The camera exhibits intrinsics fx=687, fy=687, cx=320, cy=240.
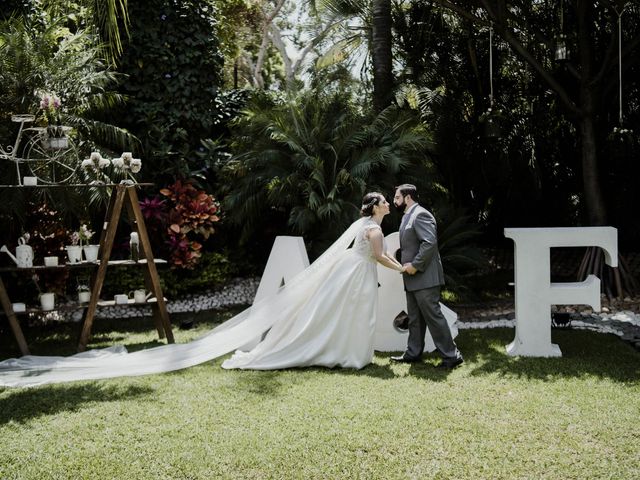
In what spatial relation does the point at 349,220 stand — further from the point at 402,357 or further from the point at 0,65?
the point at 0,65

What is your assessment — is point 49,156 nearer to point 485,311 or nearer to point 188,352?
point 188,352

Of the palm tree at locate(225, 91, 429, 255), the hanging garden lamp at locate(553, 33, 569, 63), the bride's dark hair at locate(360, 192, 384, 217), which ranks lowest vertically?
the bride's dark hair at locate(360, 192, 384, 217)

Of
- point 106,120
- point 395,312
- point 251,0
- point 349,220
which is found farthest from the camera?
point 251,0

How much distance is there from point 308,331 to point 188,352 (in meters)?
1.48

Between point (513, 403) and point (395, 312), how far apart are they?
2691 millimetres

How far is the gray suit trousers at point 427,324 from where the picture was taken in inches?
294

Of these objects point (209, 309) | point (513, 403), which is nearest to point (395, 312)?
point (513, 403)

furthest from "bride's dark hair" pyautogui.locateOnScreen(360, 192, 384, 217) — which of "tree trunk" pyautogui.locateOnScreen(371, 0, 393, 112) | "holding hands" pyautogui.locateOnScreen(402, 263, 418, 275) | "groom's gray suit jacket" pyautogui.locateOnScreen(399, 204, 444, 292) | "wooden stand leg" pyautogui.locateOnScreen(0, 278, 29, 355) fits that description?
"tree trunk" pyautogui.locateOnScreen(371, 0, 393, 112)

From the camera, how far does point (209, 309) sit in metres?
12.1

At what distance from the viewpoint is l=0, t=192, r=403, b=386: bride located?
7.57 meters

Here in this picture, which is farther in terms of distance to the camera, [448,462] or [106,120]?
[106,120]

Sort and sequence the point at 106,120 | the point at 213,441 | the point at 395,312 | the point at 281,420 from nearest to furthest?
1. the point at 213,441
2. the point at 281,420
3. the point at 395,312
4. the point at 106,120

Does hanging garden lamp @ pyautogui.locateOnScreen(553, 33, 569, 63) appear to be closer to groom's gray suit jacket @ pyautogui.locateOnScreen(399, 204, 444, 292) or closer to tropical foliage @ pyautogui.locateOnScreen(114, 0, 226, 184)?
groom's gray suit jacket @ pyautogui.locateOnScreen(399, 204, 444, 292)

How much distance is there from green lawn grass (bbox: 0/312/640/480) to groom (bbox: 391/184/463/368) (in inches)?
10.3
